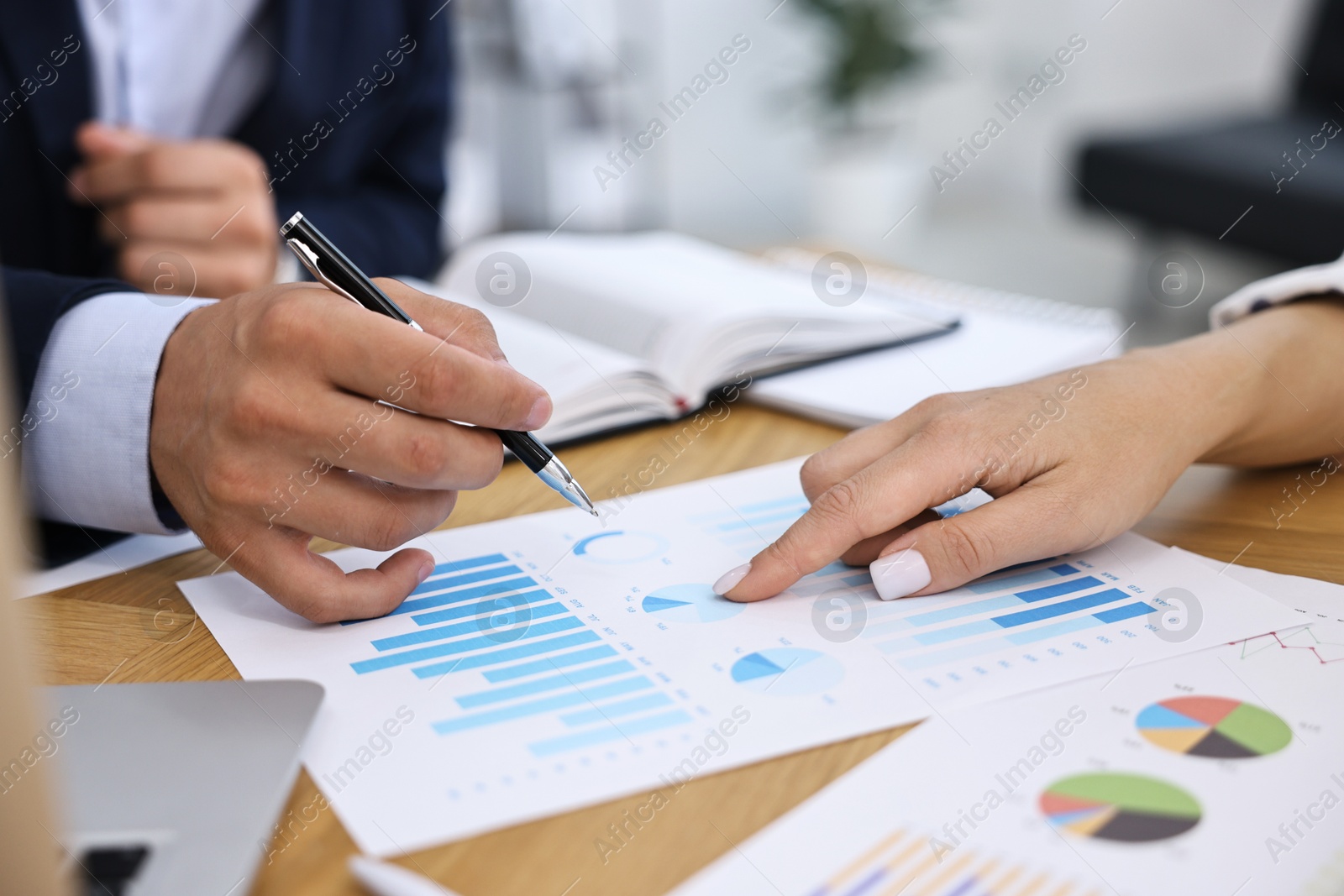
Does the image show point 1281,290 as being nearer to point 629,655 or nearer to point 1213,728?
point 1213,728

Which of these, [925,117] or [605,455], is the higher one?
[925,117]

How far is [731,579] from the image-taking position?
66 centimetres

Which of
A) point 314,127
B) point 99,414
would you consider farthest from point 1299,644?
point 314,127

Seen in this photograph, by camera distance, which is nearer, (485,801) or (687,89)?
(485,801)

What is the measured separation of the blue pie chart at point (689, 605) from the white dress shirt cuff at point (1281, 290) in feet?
1.78

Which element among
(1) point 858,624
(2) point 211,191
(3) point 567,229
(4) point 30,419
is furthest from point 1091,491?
(3) point 567,229

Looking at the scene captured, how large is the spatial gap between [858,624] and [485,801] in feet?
0.82

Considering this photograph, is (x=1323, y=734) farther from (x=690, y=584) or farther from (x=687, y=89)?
(x=687, y=89)

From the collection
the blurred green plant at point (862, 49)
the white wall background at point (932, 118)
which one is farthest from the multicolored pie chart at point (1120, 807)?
the blurred green plant at point (862, 49)

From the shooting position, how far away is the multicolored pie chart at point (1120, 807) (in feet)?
1.47

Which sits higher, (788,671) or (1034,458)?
(1034,458)

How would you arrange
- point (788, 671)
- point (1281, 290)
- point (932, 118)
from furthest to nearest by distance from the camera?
1. point (932, 118)
2. point (1281, 290)
3. point (788, 671)

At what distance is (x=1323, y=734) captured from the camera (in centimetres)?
51

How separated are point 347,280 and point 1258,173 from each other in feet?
10.1
